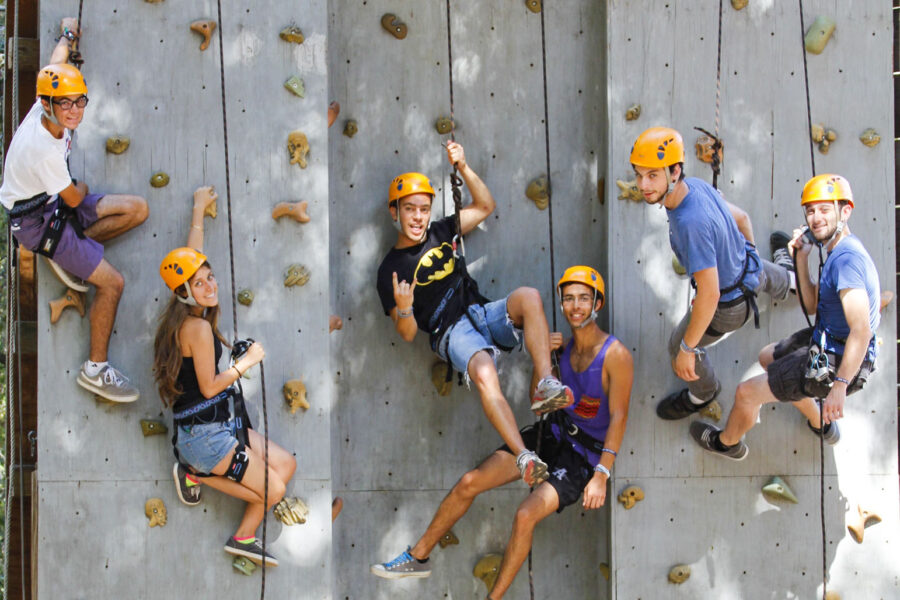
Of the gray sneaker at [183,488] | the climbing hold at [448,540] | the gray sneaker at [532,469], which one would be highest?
the gray sneaker at [532,469]

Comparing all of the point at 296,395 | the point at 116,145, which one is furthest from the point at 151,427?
the point at 116,145

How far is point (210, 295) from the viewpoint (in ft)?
16.0

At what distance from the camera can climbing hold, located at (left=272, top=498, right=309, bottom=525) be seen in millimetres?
5324

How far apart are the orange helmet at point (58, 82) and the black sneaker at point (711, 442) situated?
132 inches

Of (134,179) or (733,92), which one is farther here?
(733,92)

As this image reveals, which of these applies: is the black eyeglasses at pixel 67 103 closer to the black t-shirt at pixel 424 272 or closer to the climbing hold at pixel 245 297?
the climbing hold at pixel 245 297

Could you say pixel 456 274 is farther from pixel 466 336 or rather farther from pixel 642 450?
pixel 642 450

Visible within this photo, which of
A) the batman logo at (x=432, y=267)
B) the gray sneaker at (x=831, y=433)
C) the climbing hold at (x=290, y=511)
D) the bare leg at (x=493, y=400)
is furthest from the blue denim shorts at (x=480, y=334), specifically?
the gray sneaker at (x=831, y=433)

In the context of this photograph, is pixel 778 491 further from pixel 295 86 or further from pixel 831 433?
pixel 295 86

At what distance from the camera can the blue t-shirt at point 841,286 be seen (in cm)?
477

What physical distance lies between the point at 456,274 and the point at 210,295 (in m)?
1.28

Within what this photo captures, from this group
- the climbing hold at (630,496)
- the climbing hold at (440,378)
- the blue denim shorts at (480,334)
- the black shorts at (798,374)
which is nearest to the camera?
the black shorts at (798,374)

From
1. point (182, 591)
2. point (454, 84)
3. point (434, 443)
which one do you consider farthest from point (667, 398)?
point (182, 591)

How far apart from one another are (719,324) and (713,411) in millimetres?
661
